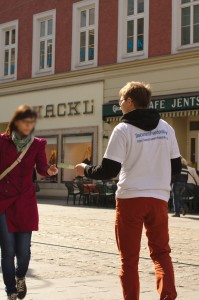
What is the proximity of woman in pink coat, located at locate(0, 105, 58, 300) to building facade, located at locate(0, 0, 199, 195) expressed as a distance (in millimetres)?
16073

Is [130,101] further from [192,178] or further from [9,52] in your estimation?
[9,52]

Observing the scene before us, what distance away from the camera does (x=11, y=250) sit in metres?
5.30

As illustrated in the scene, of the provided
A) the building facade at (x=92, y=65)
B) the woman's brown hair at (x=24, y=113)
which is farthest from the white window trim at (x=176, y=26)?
the woman's brown hair at (x=24, y=113)

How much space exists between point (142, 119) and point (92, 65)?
20737mm

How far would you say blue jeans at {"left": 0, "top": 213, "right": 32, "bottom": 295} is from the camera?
525 centimetres

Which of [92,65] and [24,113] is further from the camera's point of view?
[92,65]

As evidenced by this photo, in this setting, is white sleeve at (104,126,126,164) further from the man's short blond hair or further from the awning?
the awning

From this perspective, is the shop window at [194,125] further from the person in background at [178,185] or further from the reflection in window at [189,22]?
the person in background at [178,185]

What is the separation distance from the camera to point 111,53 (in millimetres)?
24406

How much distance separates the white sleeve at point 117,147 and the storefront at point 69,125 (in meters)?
19.9

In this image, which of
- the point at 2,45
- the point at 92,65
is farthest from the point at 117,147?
the point at 2,45

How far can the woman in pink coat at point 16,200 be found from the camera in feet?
17.2

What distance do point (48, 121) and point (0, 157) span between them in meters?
22.0

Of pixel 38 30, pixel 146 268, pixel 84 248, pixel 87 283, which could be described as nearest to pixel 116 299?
pixel 87 283
